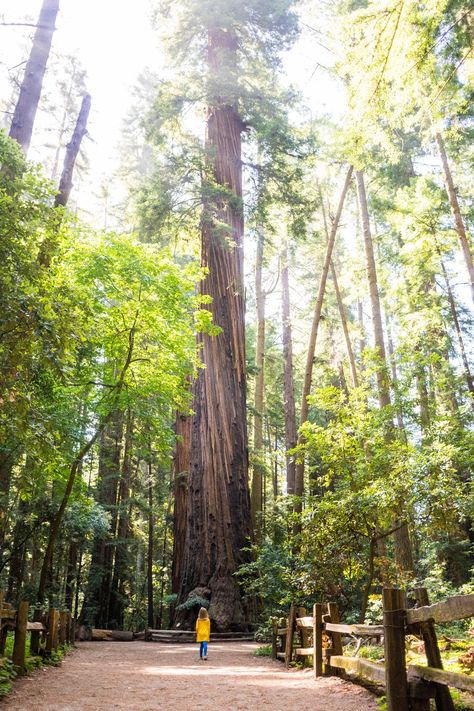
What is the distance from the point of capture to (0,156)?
6.40 metres

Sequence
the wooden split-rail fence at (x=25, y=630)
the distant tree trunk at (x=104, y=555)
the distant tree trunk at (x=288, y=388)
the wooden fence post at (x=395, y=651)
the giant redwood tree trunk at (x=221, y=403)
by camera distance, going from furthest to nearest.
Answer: the distant tree trunk at (x=104, y=555), the distant tree trunk at (x=288, y=388), the giant redwood tree trunk at (x=221, y=403), the wooden split-rail fence at (x=25, y=630), the wooden fence post at (x=395, y=651)

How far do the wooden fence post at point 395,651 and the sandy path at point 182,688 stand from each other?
0.80 metres

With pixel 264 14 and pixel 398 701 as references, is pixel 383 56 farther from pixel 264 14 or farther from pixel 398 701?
pixel 264 14

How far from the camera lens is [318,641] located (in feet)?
21.7

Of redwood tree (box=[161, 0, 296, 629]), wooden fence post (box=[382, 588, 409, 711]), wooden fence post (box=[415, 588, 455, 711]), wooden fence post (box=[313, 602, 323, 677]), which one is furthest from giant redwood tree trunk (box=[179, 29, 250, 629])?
wooden fence post (box=[415, 588, 455, 711])

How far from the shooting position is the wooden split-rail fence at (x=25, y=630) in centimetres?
610

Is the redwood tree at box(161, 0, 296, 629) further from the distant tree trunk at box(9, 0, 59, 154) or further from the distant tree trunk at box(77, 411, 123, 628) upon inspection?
the distant tree trunk at box(77, 411, 123, 628)

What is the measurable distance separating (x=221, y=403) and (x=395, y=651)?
9.82 meters

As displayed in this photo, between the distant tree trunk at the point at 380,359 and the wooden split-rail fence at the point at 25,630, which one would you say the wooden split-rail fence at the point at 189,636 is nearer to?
the wooden split-rail fence at the point at 25,630

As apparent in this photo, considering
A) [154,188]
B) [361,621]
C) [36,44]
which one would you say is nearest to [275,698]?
[361,621]

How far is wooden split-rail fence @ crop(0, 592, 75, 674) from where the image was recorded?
6.10 meters

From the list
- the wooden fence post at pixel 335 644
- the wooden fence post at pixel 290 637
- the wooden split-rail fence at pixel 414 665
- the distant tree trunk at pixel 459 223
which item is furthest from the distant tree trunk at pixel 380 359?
the wooden split-rail fence at pixel 414 665

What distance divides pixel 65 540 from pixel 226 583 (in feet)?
21.6

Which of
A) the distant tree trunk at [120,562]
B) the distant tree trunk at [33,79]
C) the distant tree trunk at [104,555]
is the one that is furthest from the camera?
the distant tree trunk at [120,562]
